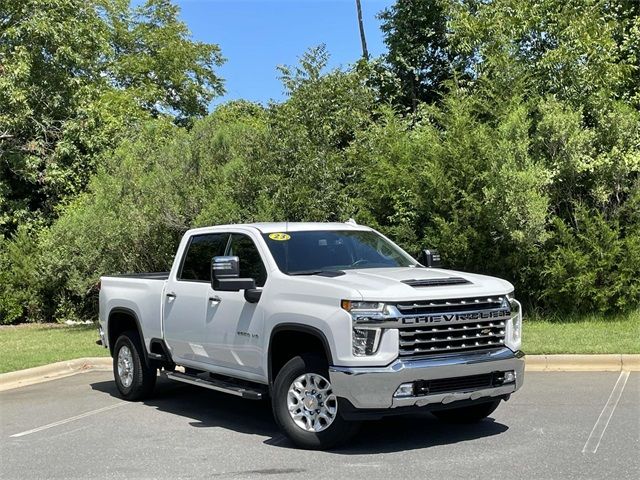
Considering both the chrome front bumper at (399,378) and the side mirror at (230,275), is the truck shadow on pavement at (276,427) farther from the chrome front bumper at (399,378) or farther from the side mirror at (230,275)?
the side mirror at (230,275)

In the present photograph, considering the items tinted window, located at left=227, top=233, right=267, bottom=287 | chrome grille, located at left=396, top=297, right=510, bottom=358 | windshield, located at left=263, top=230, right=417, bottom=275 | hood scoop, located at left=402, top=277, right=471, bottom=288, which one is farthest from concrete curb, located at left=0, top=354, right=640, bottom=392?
tinted window, located at left=227, top=233, right=267, bottom=287

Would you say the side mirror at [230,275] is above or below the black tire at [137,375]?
above

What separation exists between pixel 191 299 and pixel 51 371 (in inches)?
181

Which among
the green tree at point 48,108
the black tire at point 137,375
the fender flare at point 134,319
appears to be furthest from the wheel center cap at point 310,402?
the green tree at point 48,108

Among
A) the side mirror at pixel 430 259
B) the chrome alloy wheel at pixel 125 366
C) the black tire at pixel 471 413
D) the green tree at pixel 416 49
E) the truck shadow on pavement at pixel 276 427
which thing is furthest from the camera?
the green tree at pixel 416 49

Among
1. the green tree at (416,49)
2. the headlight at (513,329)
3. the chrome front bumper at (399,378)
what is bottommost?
the chrome front bumper at (399,378)

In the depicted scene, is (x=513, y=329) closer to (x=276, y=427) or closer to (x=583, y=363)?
(x=276, y=427)

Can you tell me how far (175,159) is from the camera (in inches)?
645

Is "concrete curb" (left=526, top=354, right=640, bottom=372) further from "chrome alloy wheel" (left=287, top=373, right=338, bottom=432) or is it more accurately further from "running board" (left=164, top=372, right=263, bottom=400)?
"chrome alloy wheel" (left=287, top=373, right=338, bottom=432)

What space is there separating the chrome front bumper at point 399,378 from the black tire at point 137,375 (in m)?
3.54

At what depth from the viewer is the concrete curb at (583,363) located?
9.99 m

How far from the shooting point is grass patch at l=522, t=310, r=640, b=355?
10.8m

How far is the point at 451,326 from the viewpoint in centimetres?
636

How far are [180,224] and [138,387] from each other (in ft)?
23.0
